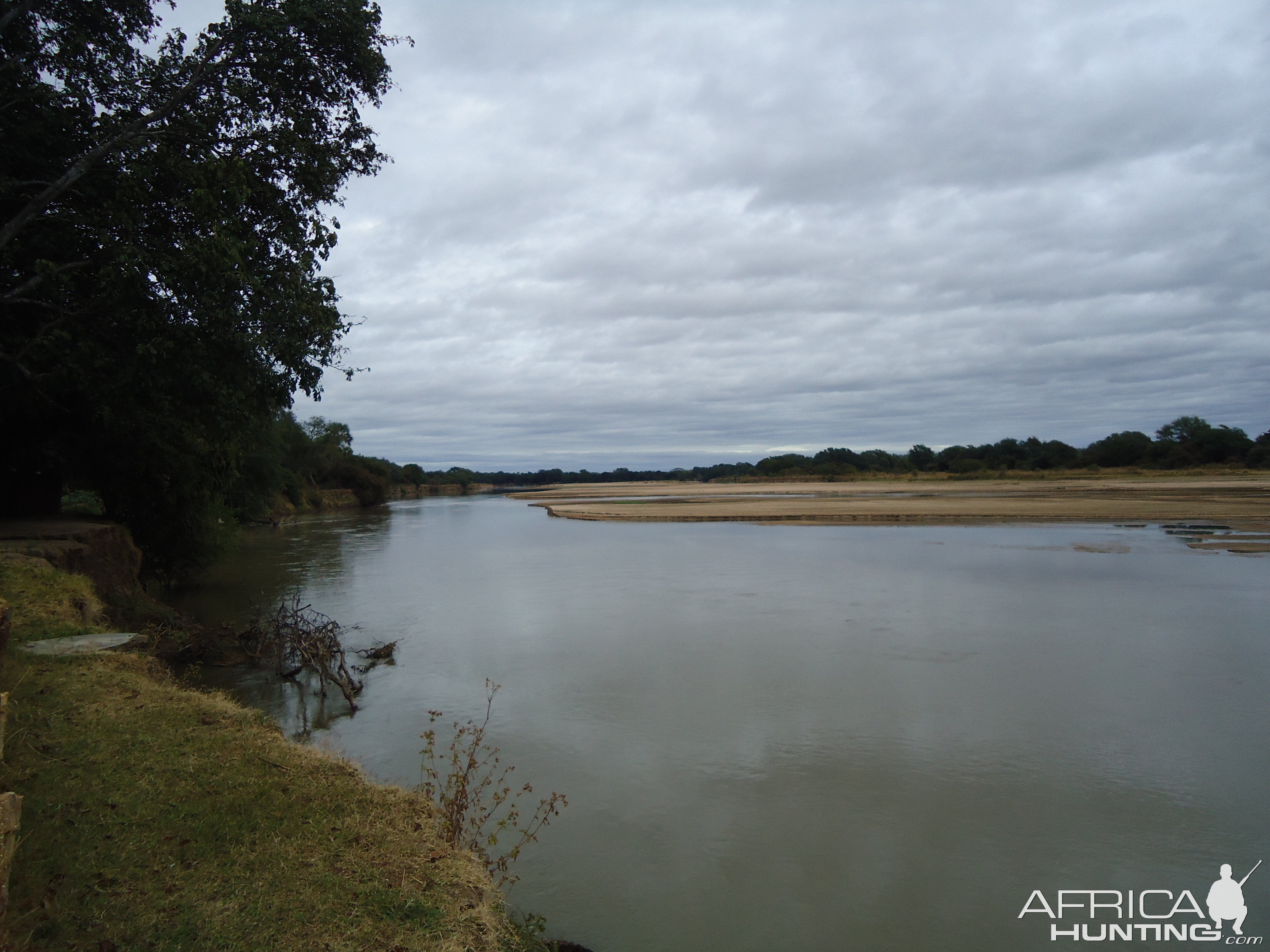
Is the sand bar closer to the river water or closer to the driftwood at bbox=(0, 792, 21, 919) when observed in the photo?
the river water

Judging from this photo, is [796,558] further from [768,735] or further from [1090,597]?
[768,735]

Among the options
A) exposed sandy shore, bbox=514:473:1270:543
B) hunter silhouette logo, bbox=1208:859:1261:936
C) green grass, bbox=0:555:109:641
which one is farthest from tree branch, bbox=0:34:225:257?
exposed sandy shore, bbox=514:473:1270:543

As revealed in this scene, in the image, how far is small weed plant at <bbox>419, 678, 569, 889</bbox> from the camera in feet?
17.6

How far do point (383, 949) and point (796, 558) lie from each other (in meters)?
22.1

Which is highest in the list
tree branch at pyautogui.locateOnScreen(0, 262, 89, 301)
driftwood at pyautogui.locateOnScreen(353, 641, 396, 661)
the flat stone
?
tree branch at pyautogui.locateOnScreen(0, 262, 89, 301)

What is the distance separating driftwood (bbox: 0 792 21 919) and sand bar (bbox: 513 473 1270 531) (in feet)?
122

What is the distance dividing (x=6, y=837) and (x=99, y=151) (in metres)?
9.18

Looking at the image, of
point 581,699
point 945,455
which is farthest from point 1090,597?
point 945,455

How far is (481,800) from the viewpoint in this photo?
6.85m

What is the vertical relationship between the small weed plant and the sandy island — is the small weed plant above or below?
below

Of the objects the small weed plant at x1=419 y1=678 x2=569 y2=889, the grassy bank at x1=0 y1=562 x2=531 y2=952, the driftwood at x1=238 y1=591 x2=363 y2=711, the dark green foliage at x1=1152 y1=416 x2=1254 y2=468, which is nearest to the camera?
the grassy bank at x1=0 y1=562 x2=531 y2=952

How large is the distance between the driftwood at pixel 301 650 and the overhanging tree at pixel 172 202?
3189 mm

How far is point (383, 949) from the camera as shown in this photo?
3490mm

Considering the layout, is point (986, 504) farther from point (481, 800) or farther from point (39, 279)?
point (39, 279)
